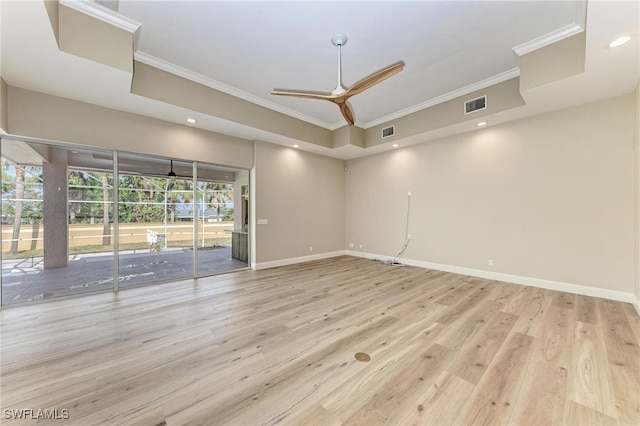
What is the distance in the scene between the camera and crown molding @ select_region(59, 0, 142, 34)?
8.49 ft

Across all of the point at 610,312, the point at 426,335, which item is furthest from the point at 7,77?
the point at 610,312

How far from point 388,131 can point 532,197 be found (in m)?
3.13

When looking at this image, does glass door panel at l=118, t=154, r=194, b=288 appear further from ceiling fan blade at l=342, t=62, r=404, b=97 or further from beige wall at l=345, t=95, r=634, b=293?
beige wall at l=345, t=95, r=634, b=293

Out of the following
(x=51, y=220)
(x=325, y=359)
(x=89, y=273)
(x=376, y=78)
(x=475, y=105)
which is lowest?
(x=325, y=359)

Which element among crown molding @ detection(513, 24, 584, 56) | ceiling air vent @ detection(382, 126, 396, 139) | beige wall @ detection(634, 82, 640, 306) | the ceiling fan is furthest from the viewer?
ceiling air vent @ detection(382, 126, 396, 139)

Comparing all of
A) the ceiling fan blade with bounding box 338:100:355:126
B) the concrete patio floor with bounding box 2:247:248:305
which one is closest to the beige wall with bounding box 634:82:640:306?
the ceiling fan blade with bounding box 338:100:355:126

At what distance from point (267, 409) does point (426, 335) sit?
1.78 m

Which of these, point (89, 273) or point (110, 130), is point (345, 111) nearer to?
point (110, 130)

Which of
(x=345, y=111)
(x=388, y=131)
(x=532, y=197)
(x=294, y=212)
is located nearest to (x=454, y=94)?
(x=388, y=131)

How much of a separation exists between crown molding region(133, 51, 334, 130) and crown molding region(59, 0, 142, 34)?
0.62 m

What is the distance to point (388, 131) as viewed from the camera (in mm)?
5816

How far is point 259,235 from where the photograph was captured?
571 centimetres

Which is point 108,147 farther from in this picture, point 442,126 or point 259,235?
point 442,126

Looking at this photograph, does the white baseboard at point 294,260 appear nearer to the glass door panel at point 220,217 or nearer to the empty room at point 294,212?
the empty room at point 294,212
